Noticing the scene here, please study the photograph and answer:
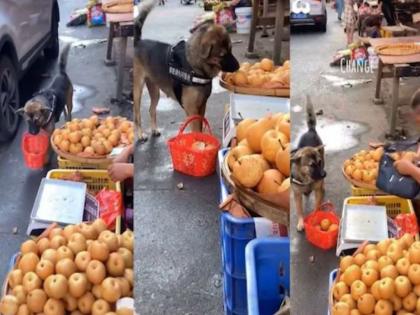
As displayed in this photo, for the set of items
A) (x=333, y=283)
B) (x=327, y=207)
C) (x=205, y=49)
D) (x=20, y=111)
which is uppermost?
(x=205, y=49)

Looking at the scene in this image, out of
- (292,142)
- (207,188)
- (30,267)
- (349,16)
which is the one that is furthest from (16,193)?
(349,16)

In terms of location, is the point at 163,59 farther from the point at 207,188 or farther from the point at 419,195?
the point at 419,195

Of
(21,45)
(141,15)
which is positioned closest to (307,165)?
(141,15)

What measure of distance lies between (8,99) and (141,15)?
0.30 metres

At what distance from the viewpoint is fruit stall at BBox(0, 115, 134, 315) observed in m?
0.66

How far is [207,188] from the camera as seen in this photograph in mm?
711

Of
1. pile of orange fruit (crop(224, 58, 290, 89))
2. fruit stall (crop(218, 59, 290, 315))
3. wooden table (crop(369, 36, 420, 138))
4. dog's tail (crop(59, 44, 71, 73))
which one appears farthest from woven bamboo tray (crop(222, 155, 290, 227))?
dog's tail (crop(59, 44, 71, 73))

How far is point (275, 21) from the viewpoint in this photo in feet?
2.02

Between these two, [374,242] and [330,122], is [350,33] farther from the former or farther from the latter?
[374,242]

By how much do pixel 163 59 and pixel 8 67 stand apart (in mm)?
318

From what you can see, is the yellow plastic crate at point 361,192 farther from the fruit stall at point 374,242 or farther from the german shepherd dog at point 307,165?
the german shepherd dog at point 307,165

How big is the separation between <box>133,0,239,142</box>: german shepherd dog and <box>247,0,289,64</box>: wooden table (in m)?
0.03

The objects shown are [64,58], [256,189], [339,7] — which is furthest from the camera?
[64,58]

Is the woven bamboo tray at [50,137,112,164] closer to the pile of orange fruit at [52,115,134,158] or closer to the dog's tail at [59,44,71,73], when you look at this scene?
the pile of orange fruit at [52,115,134,158]
